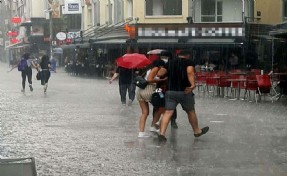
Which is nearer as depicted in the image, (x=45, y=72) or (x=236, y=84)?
(x=236, y=84)

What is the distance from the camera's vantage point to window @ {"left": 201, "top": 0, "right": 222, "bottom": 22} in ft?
143

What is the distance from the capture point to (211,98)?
85.9ft

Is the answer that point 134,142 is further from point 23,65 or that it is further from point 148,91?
point 23,65

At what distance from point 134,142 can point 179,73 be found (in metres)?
1.60

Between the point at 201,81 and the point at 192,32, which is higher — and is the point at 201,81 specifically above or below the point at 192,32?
below

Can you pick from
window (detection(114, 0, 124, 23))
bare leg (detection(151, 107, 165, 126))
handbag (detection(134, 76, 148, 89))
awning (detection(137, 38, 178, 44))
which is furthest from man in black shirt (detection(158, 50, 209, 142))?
window (detection(114, 0, 124, 23))

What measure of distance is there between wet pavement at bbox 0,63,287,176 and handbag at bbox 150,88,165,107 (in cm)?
72

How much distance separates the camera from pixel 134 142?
13258 millimetres

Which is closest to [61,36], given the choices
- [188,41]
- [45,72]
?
[188,41]

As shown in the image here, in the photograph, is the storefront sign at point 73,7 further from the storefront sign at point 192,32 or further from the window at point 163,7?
the storefront sign at point 192,32

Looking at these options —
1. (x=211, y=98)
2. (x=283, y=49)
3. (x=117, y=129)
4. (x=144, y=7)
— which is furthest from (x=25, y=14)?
(x=117, y=129)

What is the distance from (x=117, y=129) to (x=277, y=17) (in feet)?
101

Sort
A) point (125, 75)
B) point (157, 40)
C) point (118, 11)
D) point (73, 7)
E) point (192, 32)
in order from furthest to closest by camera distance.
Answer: point (73, 7)
point (118, 11)
point (157, 40)
point (192, 32)
point (125, 75)

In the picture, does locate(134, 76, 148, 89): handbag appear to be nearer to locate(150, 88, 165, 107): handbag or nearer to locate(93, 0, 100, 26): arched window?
locate(150, 88, 165, 107): handbag
